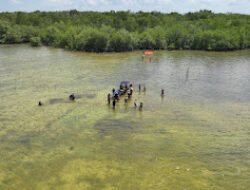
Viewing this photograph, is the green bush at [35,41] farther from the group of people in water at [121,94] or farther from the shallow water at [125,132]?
the group of people in water at [121,94]

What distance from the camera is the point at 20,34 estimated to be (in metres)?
102

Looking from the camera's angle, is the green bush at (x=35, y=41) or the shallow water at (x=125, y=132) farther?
the green bush at (x=35, y=41)

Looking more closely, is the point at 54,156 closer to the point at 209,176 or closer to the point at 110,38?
the point at 209,176

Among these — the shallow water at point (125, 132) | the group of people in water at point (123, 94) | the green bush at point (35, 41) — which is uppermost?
the green bush at point (35, 41)

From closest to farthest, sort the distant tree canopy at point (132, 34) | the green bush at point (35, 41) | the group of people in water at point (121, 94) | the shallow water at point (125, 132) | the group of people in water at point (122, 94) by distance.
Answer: the shallow water at point (125, 132) → the group of people in water at point (122, 94) → the group of people in water at point (121, 94) → the distant tree canopy at point (132, 34) → the green bush at point (35, 41)

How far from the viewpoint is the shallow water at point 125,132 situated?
80.8 ft

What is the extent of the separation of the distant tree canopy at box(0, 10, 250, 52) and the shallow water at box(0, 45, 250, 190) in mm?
23861

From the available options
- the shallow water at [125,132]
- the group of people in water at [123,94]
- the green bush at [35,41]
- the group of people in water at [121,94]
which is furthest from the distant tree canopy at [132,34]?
the group of people in water at [121,94]

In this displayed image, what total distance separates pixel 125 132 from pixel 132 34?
190ft

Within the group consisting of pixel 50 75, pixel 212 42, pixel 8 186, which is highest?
pixel 212 42

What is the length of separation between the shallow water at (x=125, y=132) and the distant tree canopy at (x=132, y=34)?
23.9m

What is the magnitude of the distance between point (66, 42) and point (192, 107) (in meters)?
56.3

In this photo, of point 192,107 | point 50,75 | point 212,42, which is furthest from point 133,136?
point 212,42

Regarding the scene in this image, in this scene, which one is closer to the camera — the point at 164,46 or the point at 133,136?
the point at 133,136
